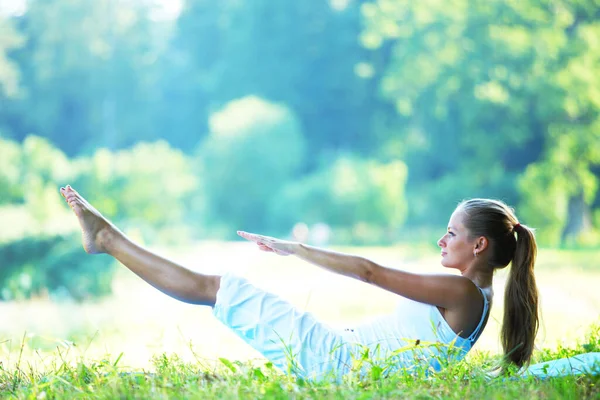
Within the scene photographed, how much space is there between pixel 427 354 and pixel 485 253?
321 mm

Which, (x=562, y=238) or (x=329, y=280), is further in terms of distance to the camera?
(x=562, y=238)

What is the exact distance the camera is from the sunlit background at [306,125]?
9992 millimetres

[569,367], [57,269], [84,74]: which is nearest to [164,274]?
[569,367]

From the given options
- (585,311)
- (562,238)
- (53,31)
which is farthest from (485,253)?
(53,31)

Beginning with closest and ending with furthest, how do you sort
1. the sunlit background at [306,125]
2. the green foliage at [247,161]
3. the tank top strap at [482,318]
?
the tank top strap at [482,318] < the sunlit background at [306,125] < the green foliage at [247,161]

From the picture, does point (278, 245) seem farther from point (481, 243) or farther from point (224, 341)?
point (224, 341)

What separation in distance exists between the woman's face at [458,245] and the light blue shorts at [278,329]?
360 millimetres

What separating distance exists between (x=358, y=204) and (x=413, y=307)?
10214mm

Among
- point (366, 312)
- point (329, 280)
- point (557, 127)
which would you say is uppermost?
point (557, 127)

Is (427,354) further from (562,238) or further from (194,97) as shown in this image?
(194,97)

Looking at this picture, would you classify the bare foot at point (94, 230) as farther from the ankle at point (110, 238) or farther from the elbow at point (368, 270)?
the elbow at point (368, 270)

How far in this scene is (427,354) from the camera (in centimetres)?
200

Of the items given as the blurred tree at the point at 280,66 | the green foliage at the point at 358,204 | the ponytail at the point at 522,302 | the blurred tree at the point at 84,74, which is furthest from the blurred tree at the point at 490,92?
the ponytail at the point at 522,302

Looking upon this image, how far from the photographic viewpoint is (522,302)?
2059 millimetres
